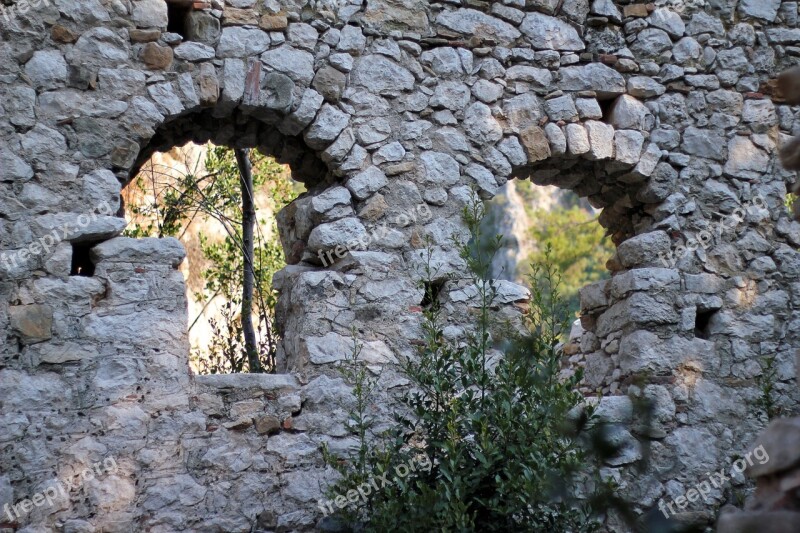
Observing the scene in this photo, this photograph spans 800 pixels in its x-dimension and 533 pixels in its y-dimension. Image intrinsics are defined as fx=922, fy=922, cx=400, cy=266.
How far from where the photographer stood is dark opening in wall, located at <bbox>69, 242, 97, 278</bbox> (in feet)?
13.9

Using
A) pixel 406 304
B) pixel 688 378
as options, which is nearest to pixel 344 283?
pixel 406 304

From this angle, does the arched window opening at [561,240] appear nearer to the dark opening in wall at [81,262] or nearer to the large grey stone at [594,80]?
the large grey stone at [594,80]

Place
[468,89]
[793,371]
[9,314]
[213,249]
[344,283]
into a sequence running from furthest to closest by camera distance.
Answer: [213,249], [793,371], [468,89], [344,283], [9,314]

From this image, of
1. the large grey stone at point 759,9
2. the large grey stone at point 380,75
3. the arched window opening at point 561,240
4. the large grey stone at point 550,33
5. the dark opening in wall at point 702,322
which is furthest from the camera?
the arched window opening at point 561,240

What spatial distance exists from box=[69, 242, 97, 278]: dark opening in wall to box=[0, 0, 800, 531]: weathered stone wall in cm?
2

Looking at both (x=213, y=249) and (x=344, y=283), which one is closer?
(x=344, y=283)

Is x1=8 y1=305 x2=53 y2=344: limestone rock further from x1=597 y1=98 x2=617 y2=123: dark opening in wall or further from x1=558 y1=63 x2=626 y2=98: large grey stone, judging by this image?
x1=597 y1=98 x2=617 y2=123: dark opening in wall

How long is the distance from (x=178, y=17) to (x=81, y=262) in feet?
4.30

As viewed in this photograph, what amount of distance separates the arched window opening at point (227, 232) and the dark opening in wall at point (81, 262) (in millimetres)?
1836

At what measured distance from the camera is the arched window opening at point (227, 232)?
653 centimetres

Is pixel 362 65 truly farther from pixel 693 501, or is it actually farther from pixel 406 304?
pixel 693 501

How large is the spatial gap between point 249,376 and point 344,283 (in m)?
0.66

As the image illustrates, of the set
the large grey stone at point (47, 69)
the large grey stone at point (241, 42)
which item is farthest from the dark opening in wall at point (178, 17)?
the large grey stone at point (47, 69)

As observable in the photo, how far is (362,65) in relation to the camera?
4.80m
